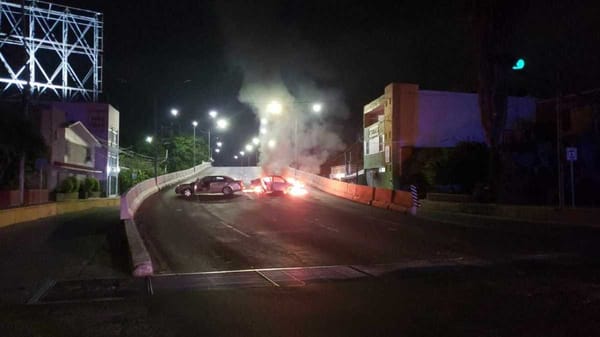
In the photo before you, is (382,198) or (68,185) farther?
(68,185)

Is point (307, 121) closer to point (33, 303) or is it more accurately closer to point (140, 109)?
point (140, 109)

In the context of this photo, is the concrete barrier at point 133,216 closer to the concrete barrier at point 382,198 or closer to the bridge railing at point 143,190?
the bridge railing at point 143,190

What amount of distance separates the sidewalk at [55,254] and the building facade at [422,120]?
27.2 meters

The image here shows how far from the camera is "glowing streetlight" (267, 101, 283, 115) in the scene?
64.4 metres

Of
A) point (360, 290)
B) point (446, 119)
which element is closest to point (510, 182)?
point (446, 119)

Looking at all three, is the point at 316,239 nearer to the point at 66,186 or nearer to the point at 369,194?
the point at 369,194

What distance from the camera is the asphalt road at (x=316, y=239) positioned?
47.3ft

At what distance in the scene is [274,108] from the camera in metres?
65.0

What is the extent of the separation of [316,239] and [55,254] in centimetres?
743

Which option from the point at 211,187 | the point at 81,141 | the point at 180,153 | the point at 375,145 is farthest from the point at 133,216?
the point at 180,153

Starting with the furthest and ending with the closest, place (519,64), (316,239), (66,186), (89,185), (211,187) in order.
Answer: (89,185) → (66,186) → (211,187) → (316,239) → (519,64)

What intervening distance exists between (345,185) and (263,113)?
2867 cm

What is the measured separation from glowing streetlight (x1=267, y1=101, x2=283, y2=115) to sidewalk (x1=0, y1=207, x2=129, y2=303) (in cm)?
4140

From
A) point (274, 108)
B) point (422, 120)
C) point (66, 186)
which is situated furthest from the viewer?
point (274, 108)
